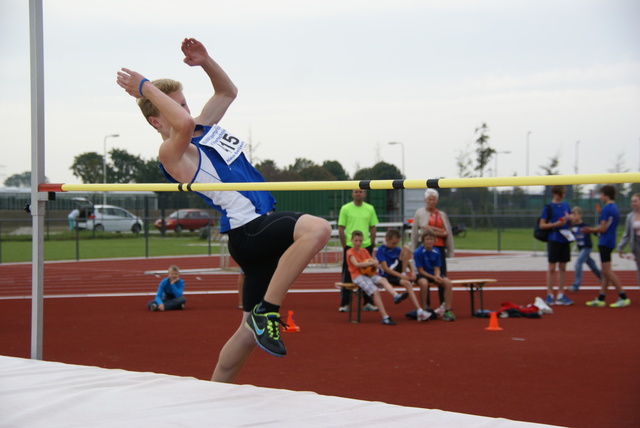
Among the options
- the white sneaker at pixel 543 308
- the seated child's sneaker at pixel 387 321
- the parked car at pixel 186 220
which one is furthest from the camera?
the parked car at pixel 186 220

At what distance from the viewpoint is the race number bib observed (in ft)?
9.51

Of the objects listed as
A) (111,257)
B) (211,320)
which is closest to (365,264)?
(211,320)

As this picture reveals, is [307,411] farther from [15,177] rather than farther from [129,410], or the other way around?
[15,177]

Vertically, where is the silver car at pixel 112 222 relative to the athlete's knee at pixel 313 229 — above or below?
below

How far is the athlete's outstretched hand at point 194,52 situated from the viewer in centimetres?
296

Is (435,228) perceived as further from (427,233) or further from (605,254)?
(605,254)

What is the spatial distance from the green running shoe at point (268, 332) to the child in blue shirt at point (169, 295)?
550 centimetres

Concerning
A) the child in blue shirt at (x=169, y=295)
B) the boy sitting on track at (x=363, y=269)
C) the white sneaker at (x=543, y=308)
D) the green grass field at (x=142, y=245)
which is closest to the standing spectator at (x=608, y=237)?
the white sneaker at (x=543, y=308)

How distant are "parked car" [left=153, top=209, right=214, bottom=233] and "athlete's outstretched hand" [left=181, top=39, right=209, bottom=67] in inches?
836

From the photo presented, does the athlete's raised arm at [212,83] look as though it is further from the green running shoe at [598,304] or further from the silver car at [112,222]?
the silver car at [112,222]

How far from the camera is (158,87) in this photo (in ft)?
9.54

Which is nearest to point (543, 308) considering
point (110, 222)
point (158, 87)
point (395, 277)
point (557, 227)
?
point (557, 227)

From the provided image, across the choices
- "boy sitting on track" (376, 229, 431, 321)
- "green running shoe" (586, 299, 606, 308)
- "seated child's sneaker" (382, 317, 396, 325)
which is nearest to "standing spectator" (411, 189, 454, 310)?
"boy sitting on track" (376, 229, 431, 321)

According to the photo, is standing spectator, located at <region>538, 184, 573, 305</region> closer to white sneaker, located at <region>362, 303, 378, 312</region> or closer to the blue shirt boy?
the blue shirt boy
